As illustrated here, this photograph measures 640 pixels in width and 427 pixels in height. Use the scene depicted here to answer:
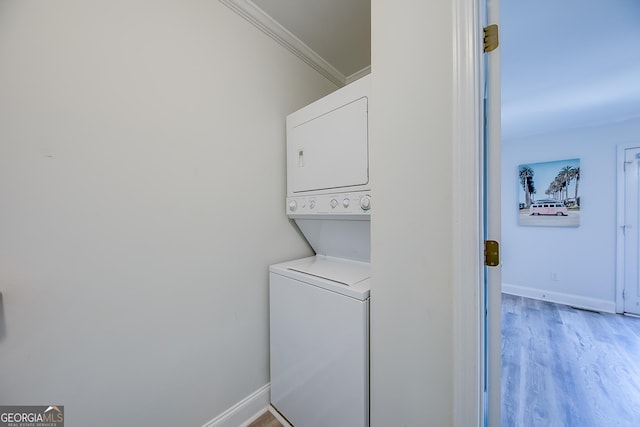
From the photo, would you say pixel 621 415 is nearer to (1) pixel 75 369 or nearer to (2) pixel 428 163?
(2) pixel 428 163

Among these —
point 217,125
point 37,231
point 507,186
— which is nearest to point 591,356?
point 507,186

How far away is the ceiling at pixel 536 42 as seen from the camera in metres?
1.39

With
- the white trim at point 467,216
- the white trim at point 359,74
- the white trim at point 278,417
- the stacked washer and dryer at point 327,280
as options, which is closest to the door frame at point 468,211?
the white trim at point 467,216

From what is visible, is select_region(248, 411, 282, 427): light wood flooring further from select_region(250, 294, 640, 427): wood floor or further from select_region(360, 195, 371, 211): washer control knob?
select_region(360, 195, 371, 211): washer control knob

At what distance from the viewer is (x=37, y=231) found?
2.70ft

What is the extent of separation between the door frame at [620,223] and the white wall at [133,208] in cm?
452

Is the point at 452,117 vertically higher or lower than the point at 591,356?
higher

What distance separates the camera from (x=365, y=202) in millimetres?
1132

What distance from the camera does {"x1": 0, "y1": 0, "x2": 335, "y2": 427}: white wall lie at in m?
0.81

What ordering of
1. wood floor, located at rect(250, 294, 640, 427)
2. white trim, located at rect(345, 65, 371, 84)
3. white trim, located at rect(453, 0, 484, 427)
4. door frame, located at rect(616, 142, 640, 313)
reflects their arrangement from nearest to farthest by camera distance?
white trim, located at rect(453, 0, 484, 427)
wood floor, located at rect(250, 294, 640, 427)
white trim, located at rect(345, 65, 371, 84)
door frame, located at rect(616, 142, 640, 313)

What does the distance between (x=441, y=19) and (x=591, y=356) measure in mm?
3302

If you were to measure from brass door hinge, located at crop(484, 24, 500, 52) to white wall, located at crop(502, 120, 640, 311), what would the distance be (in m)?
3.89

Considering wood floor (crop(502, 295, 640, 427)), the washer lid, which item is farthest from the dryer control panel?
wood floor (crop(502, 295, 640, 427))

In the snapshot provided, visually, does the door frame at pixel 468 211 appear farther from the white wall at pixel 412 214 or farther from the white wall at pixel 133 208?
the white wall at pixel 133 208
